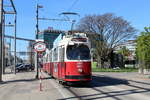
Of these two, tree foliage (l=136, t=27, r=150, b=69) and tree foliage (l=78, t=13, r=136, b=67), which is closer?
tree foliage (l=136, t=27, r=150, b=69)

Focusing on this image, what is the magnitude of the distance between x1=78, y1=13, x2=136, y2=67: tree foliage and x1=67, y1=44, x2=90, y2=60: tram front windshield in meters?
47.1

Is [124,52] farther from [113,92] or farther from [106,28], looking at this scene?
[113,92]

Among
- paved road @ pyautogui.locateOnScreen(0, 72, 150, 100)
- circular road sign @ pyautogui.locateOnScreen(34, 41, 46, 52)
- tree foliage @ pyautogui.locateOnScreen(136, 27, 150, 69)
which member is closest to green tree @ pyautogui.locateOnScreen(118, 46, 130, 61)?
tree foliage @ pyautogui.locateOnScreen(136, 27, 150, 69)

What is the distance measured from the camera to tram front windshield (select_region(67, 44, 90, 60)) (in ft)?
69.2

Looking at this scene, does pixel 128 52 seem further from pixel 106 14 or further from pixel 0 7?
pixel 0 7

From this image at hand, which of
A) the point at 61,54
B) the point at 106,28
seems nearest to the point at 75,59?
the point at 61,54

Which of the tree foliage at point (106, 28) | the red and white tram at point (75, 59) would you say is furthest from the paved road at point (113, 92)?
the tree foliage at point (106, 28)

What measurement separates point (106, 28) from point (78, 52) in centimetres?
4832

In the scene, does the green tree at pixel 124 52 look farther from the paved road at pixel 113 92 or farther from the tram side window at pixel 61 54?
the tram side window at pixel 61 54

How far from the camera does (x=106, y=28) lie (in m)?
68.8

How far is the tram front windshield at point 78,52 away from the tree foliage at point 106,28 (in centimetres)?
4709

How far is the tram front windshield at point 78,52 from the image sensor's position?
69.2 ft

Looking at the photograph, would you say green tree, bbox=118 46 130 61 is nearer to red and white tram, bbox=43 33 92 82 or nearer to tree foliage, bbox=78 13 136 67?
tree foliage, bbox=78 13 136 67

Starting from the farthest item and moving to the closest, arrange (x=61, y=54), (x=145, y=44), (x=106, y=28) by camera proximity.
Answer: (x=106, y=28), (x=145, y=44), (x=61, y=54)
